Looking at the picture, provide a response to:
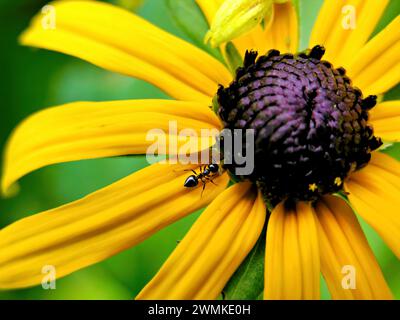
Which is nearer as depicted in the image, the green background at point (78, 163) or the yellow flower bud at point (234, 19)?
the yellow flower bud at point (234, 19)

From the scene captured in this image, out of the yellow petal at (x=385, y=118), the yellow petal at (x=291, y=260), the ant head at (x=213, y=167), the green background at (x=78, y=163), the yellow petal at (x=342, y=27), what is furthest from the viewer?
the green background at (x=78, y=163)

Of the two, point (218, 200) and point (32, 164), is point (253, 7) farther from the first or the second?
point (32, 164)

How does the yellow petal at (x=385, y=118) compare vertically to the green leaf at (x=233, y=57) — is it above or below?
below

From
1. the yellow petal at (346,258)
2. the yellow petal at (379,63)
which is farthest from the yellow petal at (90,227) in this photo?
the yellow petal at (379,63)

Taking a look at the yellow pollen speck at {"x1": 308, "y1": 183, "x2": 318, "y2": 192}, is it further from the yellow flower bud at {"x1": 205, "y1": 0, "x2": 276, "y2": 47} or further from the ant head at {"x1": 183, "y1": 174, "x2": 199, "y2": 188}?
the yellow flower bud at {"x1": 205, "y1": 0, "x2": 276, "y2": 47}

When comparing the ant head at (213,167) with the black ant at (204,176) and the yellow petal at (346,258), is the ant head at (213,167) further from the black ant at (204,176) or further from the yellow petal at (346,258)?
the yellow petal at (346,258)

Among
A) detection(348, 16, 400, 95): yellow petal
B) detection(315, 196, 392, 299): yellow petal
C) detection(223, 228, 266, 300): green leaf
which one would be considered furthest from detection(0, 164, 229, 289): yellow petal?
detection(348, 16, 400, 95): yellow petal

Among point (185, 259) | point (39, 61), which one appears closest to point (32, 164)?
point (185, 259)
